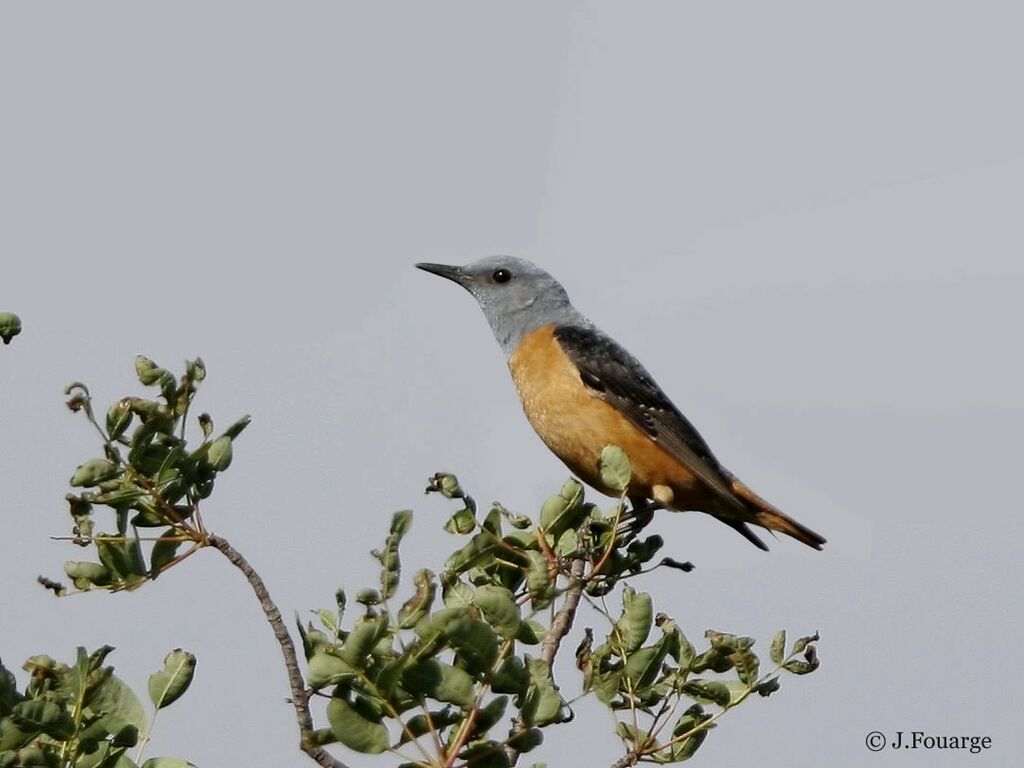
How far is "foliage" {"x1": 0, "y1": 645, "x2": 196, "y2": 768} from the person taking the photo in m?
3.73

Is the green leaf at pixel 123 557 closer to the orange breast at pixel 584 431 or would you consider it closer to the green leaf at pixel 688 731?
the green leaf at pixel 688 731

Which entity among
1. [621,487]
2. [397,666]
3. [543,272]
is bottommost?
[397,666]

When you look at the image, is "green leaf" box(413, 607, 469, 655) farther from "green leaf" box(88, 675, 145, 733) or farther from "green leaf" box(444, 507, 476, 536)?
"green leaf" box(444, 507, 476, 536)

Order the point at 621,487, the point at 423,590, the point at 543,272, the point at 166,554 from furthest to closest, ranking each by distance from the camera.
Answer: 1. the point at 543,272
2. the point at 621,487
3. the point at 166,554
4. the point at 423,590

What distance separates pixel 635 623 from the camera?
Result: 471cm

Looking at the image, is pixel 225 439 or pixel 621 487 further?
pixel 621 487

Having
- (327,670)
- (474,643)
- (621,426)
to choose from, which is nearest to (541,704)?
(474,643)

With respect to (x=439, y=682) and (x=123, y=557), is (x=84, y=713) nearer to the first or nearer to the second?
(x=123, y=557)

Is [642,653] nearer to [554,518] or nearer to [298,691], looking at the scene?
[554,518]

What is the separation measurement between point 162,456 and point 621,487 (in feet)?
6.45

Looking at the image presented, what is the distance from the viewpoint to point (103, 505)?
4.37 metres

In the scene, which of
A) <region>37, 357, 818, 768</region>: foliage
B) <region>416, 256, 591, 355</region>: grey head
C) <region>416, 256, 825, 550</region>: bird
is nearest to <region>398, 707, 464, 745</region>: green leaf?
<region>37, 357, 818, 768</region>: foliage

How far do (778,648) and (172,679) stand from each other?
2.06 meters

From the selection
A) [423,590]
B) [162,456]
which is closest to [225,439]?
[162,456]
